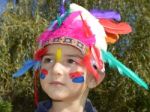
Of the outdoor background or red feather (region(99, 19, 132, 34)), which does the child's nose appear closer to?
red feather (region(99, 19, 132, 34))

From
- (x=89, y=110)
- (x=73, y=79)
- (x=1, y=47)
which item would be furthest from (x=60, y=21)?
(x=1, y=47)

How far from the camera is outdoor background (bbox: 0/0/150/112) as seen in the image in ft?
21.9

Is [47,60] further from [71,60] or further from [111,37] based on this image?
[111,37]

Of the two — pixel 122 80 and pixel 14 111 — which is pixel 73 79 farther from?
pixel 14 111

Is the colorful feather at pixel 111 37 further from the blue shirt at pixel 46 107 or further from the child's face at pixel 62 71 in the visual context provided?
the blue shirt at pixel 46 107

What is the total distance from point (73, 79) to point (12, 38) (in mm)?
4783

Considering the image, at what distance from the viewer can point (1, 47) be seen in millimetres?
6680

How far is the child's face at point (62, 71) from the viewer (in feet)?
6.66

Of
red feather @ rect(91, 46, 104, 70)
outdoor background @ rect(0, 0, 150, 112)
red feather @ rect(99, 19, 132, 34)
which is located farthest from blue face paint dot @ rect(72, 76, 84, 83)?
outdoor background @ rect(0, 0, 150, 112)

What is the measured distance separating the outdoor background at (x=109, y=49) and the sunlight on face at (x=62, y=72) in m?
4.46

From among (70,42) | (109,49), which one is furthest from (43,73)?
(109,49)

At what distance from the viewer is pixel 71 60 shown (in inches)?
81.7

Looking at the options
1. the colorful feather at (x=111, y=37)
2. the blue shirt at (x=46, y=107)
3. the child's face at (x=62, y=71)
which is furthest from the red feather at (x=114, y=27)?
the blue shirt at (x=46, y=107)

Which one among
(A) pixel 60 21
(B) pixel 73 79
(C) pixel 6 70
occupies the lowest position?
(C) pixel 6 70
